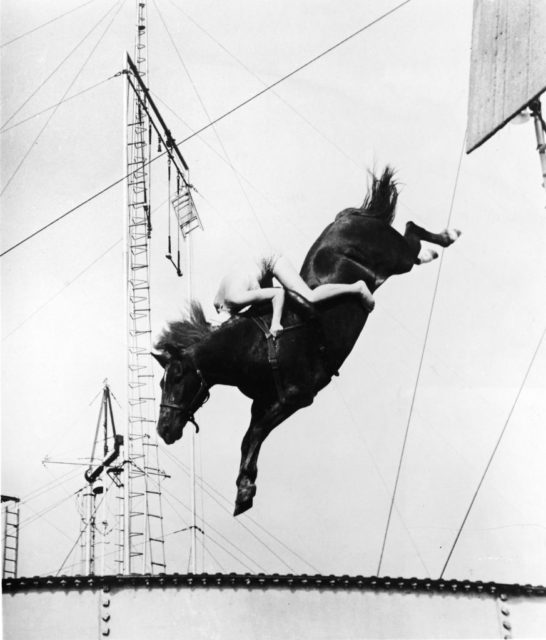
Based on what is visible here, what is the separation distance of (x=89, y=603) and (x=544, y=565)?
6.80m

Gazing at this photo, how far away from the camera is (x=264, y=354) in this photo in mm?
12242

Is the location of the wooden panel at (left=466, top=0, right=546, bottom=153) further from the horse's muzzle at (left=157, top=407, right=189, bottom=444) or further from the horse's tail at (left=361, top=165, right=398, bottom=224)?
the horse's muzzle at (left=157, top=407, right=189, bottom=444)

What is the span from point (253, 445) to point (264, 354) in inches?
49.5

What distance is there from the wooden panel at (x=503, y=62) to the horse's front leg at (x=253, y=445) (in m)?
4.65

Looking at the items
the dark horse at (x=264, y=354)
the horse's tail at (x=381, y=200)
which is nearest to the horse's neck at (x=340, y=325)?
the dark horse at (x=264, y=354)

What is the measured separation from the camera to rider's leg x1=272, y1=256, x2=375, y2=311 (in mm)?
12719

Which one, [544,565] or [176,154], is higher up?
[176,154]

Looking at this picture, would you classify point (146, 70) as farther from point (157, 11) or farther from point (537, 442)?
point (537, 442)

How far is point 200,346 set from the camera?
12281mm

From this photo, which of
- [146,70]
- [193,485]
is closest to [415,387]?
[193,485]

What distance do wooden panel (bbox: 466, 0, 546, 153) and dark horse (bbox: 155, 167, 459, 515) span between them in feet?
8.63

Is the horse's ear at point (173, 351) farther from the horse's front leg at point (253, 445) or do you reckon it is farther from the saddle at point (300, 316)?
the horse's front leg at point (253, 445)

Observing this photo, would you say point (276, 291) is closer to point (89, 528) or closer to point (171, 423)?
point (171, 423)

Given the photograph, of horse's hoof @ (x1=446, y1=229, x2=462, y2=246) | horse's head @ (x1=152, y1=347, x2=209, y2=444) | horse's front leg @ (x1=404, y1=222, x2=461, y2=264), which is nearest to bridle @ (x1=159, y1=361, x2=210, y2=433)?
horse's head @ (x1=152, y1=347, x2=209, y2=444)
